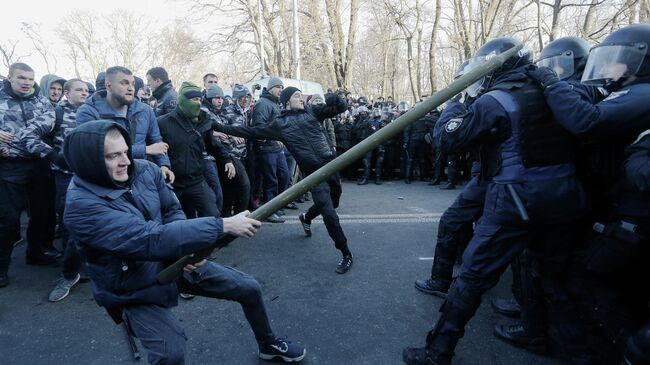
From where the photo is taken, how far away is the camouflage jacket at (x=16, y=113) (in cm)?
389

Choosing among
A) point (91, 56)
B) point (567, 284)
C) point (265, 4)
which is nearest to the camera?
point (567, 284)

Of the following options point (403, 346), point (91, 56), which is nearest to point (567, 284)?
point (403, 346)

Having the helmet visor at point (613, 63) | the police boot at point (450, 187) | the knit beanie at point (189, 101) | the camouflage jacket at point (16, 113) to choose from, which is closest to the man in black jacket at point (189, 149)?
the knit beanie at point (189, 101)

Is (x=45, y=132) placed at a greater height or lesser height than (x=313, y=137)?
greater

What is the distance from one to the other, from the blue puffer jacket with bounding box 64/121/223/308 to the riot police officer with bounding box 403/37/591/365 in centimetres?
151

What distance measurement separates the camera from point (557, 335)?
2537 mm

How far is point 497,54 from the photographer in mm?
2469

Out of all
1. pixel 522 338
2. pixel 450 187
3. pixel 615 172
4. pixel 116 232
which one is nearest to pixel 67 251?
pixel 116 232

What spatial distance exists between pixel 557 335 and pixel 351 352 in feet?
4.36

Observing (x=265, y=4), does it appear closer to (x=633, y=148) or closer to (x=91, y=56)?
(x=91, y=56)

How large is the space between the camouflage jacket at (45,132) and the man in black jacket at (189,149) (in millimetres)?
926

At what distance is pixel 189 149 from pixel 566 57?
3500 millimetres

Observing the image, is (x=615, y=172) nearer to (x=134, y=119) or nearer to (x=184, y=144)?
(x=184, y=144)

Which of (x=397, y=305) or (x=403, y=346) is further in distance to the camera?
(x=397, y=305)
